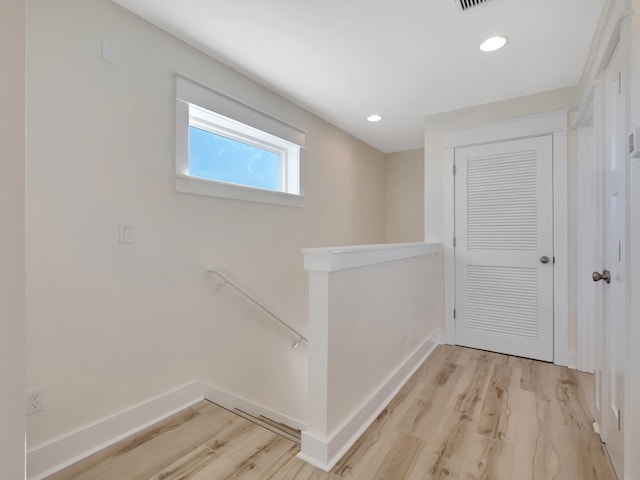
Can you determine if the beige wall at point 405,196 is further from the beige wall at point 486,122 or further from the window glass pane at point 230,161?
the window glass pane at point 230,161

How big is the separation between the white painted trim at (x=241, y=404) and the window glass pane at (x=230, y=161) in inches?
59.7

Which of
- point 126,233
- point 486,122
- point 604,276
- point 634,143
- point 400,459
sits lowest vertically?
point 400,459

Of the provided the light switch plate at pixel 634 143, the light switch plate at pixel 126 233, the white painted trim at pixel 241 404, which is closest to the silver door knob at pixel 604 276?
the light switch plate at pixel 634 143

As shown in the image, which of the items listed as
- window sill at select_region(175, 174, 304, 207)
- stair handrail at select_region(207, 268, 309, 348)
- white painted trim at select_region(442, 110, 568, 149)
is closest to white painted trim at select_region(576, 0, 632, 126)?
white painted trim at select_region(442, 110, 568, 149)

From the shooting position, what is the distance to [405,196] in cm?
466

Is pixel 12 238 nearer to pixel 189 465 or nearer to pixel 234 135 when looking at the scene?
pixel 189 465

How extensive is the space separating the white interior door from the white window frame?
7.15 ft

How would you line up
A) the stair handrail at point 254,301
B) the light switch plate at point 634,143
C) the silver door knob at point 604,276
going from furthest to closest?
1. the stair handrail at point 254,301
2. the silver door knob at point 604,276
3. the light switch plate at point 634,143

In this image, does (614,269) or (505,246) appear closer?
(614,269)

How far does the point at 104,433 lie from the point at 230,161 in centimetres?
192

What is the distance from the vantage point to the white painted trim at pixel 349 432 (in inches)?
59.0

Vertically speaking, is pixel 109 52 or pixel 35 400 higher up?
pixel 109 52

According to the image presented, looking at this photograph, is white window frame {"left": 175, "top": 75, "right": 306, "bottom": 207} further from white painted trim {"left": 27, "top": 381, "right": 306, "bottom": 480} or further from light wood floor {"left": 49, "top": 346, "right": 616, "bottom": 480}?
light wood floor {"left": 49, "top": 346, "right": 616, "bottom": 480}

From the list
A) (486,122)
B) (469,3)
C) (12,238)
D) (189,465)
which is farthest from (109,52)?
(486,122)
